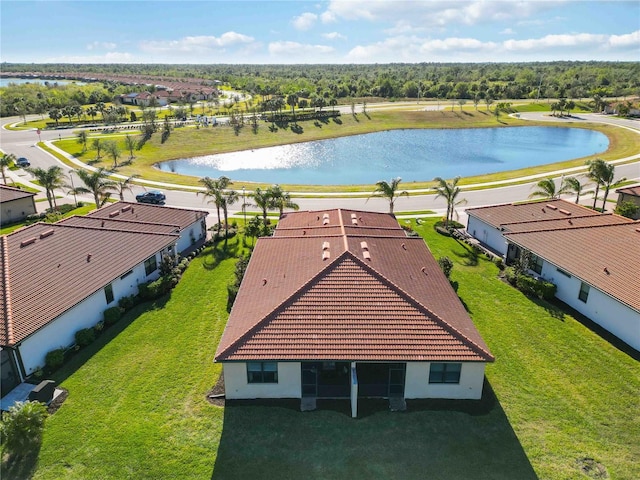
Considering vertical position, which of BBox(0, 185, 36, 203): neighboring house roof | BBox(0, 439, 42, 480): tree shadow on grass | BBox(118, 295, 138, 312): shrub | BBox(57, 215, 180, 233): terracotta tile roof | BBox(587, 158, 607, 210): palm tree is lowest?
BBox(0, 439, 42, 480): tree shadow on grass

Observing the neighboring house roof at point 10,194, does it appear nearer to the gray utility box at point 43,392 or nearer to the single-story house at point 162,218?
the single-story house at point 162,218

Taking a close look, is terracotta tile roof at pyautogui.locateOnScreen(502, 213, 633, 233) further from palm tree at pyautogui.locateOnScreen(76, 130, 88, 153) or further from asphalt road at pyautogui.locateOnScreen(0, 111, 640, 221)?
palm tree at pyautogui.locateOnScreen(76, 130, 88, 153)

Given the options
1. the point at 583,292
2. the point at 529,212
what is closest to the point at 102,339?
the point at 583,292

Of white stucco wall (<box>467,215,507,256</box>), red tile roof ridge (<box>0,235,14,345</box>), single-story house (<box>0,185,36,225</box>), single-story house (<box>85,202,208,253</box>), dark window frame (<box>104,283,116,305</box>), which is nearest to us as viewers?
red tile roof ridge (<box>0,235,14,345</box>)

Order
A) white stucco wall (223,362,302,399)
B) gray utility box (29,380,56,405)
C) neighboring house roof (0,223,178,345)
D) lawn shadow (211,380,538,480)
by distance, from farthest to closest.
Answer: neighboring house roof (0,223,178,345) < white stucco wall (223,362,302,399) < gray utility box (29,380,56,405) < lawn shadow (211,380,538,480)

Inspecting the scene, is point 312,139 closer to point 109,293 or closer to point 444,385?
point 109,293

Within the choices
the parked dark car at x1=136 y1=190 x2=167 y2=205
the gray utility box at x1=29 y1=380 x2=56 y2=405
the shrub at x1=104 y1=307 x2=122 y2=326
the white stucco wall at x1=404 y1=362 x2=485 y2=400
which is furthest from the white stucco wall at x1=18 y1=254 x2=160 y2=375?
the parked dark car at x1=136 y1=190 x2=167 y2=205
